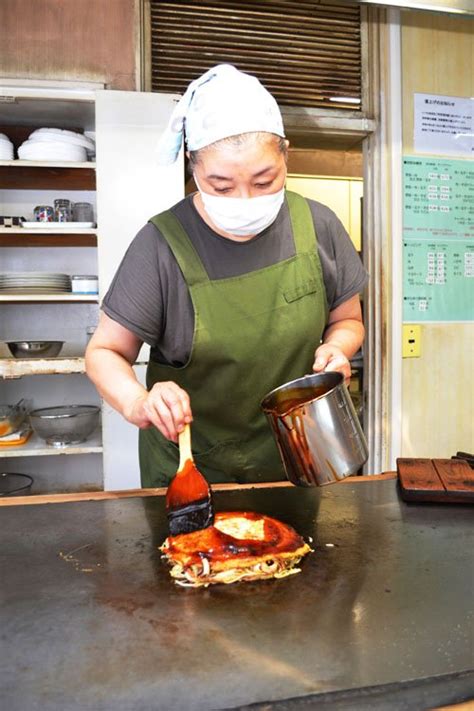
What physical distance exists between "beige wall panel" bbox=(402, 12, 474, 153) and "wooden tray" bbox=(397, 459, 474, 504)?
84.1 inches

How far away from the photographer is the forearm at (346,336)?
1688 millimetres

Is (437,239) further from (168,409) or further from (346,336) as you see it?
(168,409)

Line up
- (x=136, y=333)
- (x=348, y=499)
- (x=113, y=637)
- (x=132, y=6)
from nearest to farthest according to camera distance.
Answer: (x=113, y=637), (x=348, y=499), (x=136, y=333), (x=132, y=6)

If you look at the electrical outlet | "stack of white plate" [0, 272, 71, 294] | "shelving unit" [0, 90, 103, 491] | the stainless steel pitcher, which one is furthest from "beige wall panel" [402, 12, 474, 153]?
the stainless steel pitcher

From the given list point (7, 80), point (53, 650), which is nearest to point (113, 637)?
point (53, 650)

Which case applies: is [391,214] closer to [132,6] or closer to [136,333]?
[132,6]

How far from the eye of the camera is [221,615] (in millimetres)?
959

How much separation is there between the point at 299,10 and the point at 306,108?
0.48 meters

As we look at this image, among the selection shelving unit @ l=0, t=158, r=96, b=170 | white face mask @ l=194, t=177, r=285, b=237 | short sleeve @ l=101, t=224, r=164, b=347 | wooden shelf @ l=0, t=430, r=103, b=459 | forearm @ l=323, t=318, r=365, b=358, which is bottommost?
wooden shelf @ l=0, t=430, r=103, b=459

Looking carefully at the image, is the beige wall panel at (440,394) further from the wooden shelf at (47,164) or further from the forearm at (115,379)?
the forearm at (115,379)

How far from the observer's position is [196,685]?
0.78m

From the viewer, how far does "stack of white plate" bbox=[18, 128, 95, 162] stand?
2.71 metres

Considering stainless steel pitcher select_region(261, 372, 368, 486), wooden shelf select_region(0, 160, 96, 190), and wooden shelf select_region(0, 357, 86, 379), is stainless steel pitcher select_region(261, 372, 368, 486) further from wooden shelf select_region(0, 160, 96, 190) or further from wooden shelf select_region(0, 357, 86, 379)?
wooden shelf select_region(0, 160, 96, 190)

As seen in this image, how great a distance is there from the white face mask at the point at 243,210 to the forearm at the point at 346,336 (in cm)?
39
